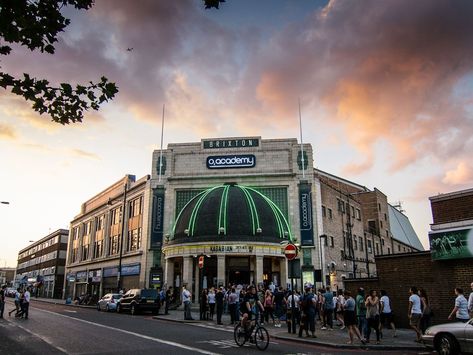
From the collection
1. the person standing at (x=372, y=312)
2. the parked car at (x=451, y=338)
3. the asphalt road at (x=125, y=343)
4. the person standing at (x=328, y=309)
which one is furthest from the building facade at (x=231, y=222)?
Result: the parked car at (x=451, y=338)

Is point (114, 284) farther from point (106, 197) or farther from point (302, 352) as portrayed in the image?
point (302, 352)

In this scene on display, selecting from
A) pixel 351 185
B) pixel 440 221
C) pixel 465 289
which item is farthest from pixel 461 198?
pixel 351 185

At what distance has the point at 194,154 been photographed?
4741cm

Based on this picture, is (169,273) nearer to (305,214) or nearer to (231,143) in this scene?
(305,214)

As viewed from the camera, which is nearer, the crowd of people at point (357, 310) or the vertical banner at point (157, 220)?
the crowd of people at point (357, 310)

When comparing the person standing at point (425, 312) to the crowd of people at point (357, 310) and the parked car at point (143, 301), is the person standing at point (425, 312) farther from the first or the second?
the parked car at point (143, 301)

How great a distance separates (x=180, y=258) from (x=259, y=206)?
9139 mm

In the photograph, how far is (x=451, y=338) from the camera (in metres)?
10.8

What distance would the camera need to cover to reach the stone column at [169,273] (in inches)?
1553

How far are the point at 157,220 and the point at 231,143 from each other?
12238 millimetres

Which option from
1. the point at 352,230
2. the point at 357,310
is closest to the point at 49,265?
the point at 352,230

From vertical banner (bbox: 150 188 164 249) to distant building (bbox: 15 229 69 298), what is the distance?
133 feet

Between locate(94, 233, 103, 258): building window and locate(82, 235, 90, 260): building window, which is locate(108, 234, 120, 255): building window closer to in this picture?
locate(94, 233, 103, 258): building window

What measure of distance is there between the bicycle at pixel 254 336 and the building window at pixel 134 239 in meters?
36.4
